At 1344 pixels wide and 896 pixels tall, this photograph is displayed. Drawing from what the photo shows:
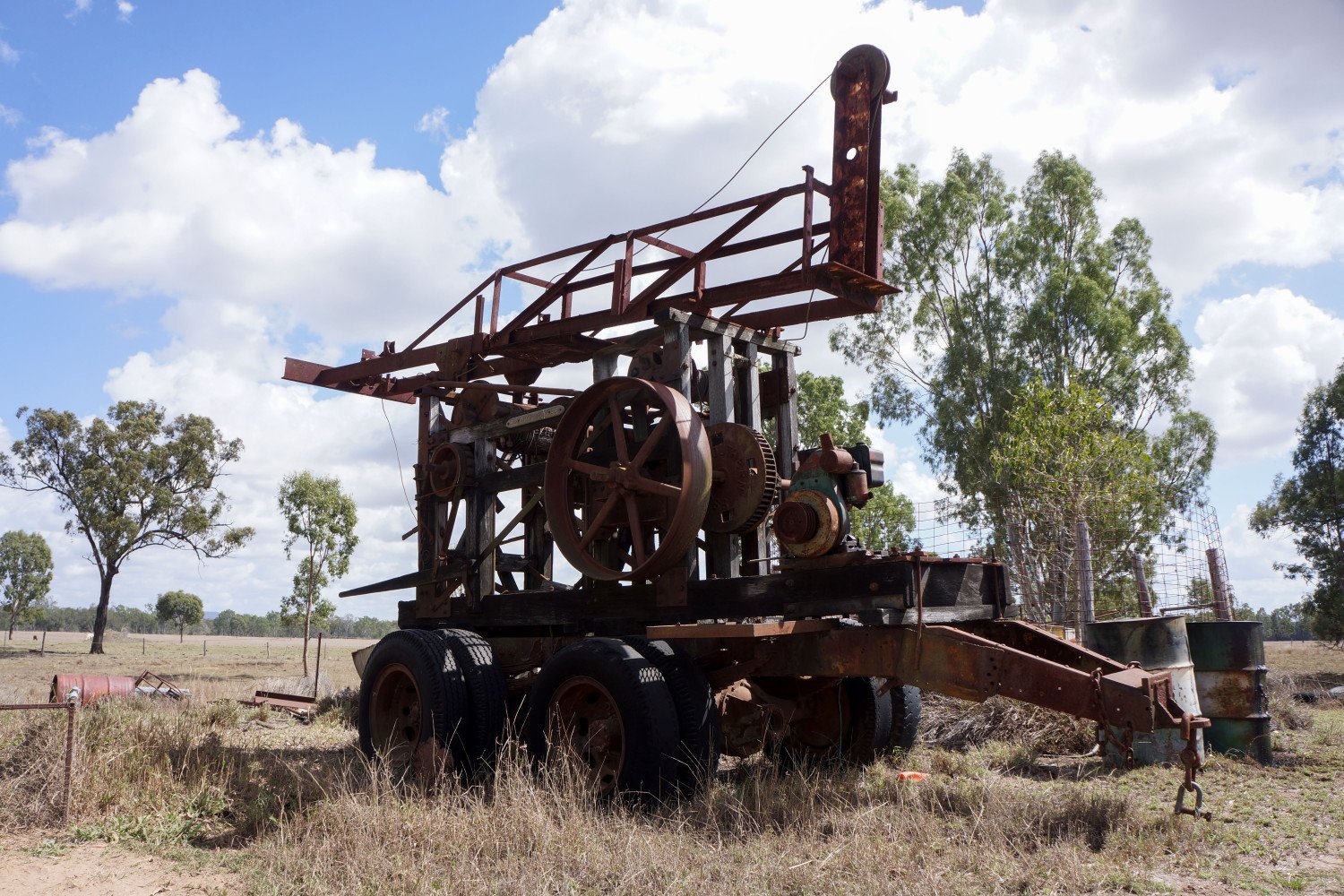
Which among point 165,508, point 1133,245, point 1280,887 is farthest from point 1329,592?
point 165,508

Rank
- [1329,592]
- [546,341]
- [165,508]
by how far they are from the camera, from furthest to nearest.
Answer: [165,508]
[1329,592]
[546,341]

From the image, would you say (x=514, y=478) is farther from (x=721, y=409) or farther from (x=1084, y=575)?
(x=1084, y=575)

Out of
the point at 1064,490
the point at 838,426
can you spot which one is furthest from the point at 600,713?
the point at 838,426

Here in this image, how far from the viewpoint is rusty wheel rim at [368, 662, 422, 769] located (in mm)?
7738

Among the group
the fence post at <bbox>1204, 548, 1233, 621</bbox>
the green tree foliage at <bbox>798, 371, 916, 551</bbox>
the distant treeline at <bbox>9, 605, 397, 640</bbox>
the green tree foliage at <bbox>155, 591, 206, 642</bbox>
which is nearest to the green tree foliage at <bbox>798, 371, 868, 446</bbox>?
the green tree foliage at <bbox>798, 371, 916, 551</bbox>

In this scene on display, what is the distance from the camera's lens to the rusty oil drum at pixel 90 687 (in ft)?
34.3

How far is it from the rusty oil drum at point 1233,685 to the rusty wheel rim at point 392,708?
6.20 metres

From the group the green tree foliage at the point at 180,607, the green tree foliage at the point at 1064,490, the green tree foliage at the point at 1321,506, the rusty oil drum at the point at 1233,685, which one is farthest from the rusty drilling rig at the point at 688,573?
the green tree foliage at the point at 180,607

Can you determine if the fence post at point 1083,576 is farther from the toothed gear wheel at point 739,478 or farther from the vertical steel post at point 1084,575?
the toothed gear wheel at point 739,478

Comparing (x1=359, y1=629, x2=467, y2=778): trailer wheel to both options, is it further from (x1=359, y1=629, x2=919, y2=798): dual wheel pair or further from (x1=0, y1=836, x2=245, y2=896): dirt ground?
(x1=0, y1=836, x2=245, y2=896): dirt ground

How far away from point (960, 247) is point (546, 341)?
81.7ft

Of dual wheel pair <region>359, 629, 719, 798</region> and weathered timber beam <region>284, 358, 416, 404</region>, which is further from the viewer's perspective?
weathered timber beam <region>284, 358, 416, 404</region>

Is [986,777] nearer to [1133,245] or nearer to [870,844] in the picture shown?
[870,844]

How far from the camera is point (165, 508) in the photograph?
34.9m
